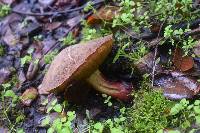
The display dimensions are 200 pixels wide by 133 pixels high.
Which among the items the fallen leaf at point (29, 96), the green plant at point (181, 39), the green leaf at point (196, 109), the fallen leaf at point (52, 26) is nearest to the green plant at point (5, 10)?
the fallen leaf at point (52, 26)

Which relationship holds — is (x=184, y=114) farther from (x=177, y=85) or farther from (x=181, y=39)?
(x=181, y=39)

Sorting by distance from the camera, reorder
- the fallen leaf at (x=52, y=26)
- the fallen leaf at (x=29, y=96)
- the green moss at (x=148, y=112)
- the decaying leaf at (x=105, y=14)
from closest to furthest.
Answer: the green moss at (x=148, y=112)
the fallen leaf at (x=29, y=96)
the decaying leaf at (x=105, y=14)
the fallen leaf at (x=52, y=26)

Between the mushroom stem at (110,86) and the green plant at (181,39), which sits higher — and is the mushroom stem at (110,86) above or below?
below

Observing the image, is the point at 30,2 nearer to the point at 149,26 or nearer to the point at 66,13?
the point at 66,13


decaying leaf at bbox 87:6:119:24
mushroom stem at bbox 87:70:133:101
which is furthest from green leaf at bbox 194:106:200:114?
decaying leaf at bbox 87:6:119:24

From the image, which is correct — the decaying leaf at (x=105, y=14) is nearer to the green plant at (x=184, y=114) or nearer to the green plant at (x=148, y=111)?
the green plant at (x=148, y=111)

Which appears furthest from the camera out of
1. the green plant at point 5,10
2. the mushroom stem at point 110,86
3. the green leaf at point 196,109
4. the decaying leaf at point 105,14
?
the green plant at point 5,10

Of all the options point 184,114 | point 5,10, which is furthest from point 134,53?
point 5,10

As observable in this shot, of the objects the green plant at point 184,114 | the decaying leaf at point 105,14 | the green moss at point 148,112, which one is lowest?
the green moss at point 148,112

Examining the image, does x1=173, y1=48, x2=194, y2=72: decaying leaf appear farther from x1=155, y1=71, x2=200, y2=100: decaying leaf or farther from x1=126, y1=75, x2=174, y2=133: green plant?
x1=126, y1=75, x2=174, y2=133: green plant
